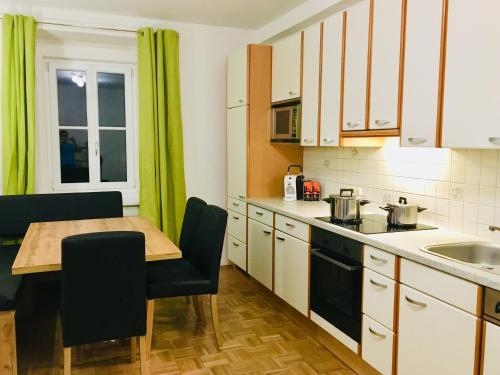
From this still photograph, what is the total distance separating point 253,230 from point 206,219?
0.96 m

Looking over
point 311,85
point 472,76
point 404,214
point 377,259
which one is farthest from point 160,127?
point 472,76

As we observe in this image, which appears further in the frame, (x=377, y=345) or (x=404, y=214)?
(x=404, y=214)

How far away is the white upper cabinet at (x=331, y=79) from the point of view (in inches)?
123

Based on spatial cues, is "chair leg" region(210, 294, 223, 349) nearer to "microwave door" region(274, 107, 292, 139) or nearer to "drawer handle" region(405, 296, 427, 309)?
"drawer handle" region(405, 296, 427, 309)

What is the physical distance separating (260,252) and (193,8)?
2.20m

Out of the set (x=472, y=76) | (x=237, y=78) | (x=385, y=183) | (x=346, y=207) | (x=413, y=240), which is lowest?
(x=413, y=240)

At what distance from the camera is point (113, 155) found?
4508 millimetres

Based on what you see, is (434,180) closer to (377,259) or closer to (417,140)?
(417,140)

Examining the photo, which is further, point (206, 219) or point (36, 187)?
point (36, 187)

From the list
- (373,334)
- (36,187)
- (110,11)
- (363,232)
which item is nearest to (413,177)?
(363,232)

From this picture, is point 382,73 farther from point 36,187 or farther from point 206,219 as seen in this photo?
point 36,187

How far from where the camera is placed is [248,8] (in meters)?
3.95

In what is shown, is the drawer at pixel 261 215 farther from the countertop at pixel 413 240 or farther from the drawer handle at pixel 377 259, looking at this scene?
the drawer handle at pixel 377 259

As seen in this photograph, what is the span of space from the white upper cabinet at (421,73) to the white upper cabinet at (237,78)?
6.00 ft
